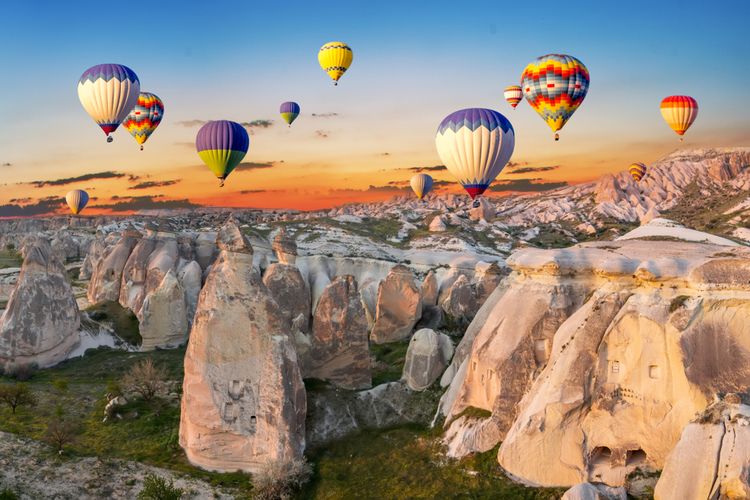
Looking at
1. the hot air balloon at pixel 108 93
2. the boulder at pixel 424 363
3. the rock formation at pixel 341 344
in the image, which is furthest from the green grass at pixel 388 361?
the hot air balloon at pixel 108 93

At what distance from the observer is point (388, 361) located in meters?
31.8

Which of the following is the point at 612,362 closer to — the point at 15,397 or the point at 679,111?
the point at 15,397

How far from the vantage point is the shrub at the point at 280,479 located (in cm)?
1759

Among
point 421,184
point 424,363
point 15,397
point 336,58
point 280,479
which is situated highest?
point 336,58

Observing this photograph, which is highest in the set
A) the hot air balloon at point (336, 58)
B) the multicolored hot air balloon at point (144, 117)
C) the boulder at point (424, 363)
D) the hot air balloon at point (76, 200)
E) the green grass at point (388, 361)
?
the hot air balloon at point (336, 58)

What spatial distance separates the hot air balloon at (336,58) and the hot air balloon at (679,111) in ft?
93.6

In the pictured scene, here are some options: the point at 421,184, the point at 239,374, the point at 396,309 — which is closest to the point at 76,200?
the point at 421,184

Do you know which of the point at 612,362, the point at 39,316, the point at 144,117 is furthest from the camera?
the point at 144,117

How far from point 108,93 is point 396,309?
23.5 m

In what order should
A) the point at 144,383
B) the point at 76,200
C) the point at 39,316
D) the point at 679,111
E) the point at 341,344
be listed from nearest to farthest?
the point at 341,344 → the point at 144,383 → the point at 39,316 → the point at 679,111 → the point at 76,200

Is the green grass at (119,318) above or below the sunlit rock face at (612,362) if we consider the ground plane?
below

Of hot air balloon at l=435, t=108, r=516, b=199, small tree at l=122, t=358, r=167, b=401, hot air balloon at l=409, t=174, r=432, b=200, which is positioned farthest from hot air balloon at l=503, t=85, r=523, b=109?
small tree at l=122, t=358, r=167, b=401

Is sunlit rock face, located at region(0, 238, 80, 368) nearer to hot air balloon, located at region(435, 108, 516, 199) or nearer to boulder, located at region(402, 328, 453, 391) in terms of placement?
boulder, located at region(402, 328, 453, 391)

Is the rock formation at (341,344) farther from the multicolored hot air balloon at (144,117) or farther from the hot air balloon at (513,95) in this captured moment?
the hot air balloon at (513,95)
